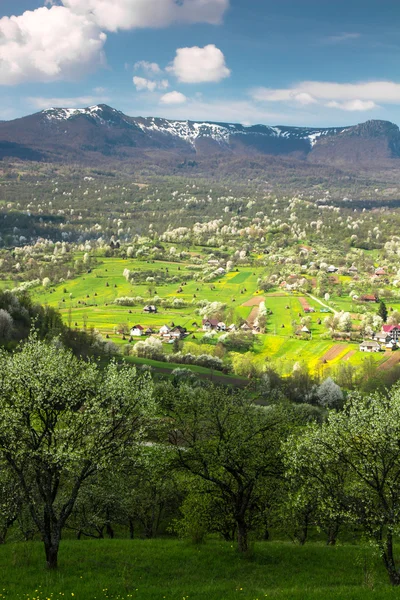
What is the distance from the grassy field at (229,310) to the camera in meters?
118

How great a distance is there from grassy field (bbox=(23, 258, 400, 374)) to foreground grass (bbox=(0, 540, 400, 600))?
79951 millimetres

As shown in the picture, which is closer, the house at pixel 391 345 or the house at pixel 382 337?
the house at pixel 391 345

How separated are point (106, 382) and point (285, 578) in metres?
13.2

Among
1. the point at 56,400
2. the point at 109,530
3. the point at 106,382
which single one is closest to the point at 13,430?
the point at 56,400

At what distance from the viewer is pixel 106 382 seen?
77.6 ft

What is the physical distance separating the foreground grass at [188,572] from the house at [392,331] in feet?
350

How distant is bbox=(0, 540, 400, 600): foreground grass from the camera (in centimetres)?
1987

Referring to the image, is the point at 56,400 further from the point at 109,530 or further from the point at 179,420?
the point at 109,530

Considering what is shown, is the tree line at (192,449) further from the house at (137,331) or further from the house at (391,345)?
the house at (137,331)

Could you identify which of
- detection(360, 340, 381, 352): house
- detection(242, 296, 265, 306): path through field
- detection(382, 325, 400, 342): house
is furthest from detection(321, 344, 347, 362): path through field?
detection(242, 296, 265, 306): path through field

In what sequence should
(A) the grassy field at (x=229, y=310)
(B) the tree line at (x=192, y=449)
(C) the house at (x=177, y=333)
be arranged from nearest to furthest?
(B) the tree line at (x=192, y=449)
(A) the grassy field at (x=229, y=310)
(C) the house at (x=177, y=333)

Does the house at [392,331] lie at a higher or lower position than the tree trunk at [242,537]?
lower

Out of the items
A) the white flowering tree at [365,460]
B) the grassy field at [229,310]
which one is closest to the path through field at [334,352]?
the grassy field at [229,310]

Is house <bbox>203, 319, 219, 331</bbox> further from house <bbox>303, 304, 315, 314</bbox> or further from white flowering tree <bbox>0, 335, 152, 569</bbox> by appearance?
white flowering tree <bbox>0, 335, 152, 569</bbox>
